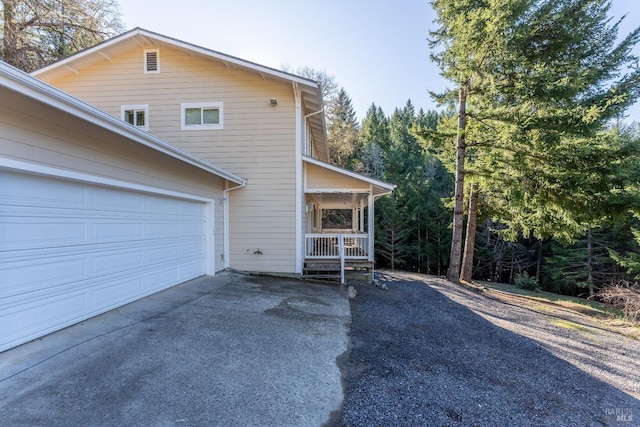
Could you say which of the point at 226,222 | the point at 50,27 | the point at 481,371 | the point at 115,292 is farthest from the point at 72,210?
the point at 50,27

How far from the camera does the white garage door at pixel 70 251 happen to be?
3465mm

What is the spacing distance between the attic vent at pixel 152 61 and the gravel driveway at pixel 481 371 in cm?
860

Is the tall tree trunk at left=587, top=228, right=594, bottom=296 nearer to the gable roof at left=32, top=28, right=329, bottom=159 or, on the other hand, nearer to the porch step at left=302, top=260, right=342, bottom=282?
the porch step at left=302, top=260, right=342, bottom=282

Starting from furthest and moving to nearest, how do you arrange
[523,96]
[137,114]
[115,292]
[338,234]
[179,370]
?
[523,96] → [137,114] → [338,234] → [115,292] → [179,370]

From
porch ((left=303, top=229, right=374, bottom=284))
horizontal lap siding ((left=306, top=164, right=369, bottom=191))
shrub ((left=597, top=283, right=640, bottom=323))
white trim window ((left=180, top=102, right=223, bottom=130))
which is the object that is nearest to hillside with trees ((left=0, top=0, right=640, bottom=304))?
shrub ((left=597, top=283, right=640, bottom=323))

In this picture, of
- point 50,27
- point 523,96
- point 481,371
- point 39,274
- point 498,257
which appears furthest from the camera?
point 498,257

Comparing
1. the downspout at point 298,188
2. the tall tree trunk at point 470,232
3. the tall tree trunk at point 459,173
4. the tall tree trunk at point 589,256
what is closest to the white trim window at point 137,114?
the downspout at point 298,188

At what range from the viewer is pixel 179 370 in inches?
128

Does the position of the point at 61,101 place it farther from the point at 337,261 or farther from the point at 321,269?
the point at 337,261

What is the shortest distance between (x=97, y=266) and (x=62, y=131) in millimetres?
1950

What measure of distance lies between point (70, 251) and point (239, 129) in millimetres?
5675

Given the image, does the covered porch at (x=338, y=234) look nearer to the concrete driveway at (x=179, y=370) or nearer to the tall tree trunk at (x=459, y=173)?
the concrete driveway at (x=179, y=370)

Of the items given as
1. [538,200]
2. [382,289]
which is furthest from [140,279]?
[538,200]

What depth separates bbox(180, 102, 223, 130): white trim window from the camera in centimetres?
895
